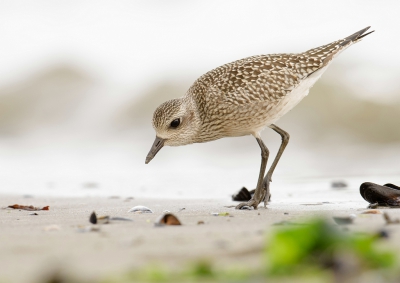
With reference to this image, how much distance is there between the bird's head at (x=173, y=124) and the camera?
6.75 meters

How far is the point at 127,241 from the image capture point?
345cm

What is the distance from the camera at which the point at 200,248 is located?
3189 mm

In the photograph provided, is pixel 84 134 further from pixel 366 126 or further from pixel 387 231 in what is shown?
pixel 387 231

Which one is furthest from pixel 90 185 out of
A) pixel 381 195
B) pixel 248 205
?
pixel 381 195

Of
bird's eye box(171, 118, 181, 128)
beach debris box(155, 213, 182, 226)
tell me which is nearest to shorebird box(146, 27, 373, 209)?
bird's eye box(171, 118, 181, 128)

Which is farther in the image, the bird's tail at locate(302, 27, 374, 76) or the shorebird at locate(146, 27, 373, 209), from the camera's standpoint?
the bird's tail at locate(302, 27, 374, 76)

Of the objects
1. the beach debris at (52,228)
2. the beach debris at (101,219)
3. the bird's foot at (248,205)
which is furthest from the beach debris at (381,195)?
the beach debris at (52,228)

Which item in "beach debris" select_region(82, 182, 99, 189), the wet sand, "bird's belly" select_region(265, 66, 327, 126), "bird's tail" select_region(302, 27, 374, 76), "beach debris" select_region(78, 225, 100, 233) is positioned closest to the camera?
the wet sand

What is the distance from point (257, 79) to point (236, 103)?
364mm

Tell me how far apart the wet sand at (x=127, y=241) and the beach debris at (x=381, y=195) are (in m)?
0.34

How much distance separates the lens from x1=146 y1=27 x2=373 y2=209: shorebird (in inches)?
263

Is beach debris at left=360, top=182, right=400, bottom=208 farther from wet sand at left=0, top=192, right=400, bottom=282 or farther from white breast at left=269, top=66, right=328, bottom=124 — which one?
white breast at left=269, top=66, right=328, bottom=124

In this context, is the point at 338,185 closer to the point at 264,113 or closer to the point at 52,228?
the point at 264,113

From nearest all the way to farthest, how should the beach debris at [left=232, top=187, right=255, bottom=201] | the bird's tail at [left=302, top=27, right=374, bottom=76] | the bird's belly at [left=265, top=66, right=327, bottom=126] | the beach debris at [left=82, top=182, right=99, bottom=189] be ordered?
the bird's belly at [left=265, top=66, right=327, bottom=126] → the beach debris at [left=232, top=187, right=255, bottom=201] → the bird's tail at [left=302, top=27, right=374, bottom=76] → the beach debris at [left=82, top=182, right=99, bottom=189]
